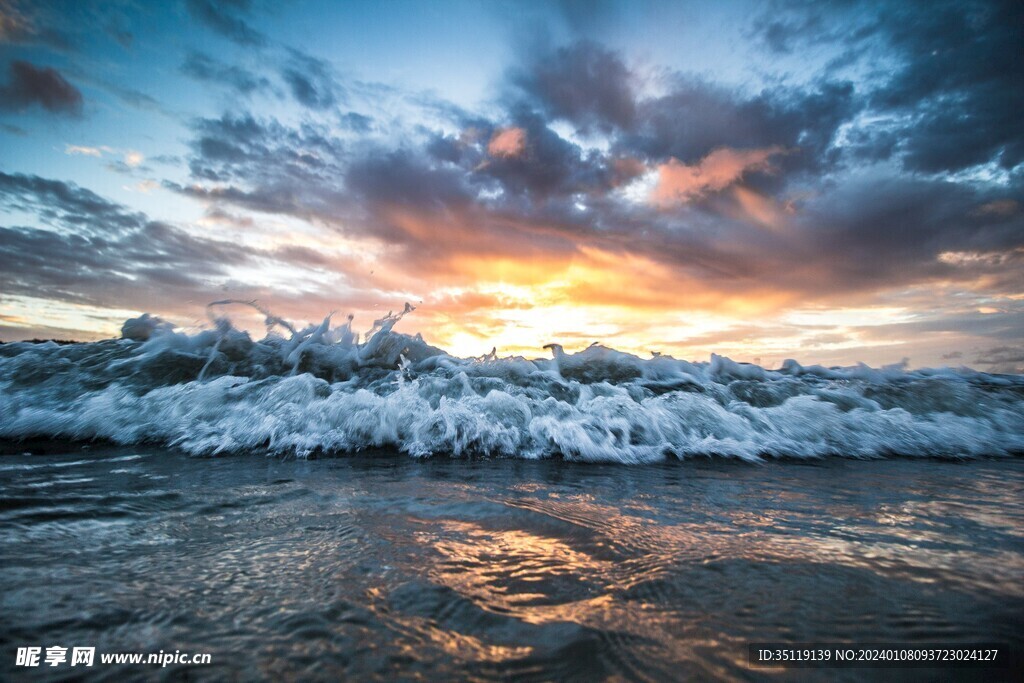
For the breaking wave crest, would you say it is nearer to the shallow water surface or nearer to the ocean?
the ocean

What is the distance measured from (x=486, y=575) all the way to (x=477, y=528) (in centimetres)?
56

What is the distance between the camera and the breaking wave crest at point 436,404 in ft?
15.0

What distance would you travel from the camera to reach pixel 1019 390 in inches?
296

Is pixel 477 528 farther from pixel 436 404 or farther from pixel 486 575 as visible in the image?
pixel 436 404

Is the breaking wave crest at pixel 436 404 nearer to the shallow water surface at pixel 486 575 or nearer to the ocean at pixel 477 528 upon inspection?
the ocean at pixel 477 528

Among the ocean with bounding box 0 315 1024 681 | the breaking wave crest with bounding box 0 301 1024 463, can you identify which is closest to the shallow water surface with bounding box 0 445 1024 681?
the ocean with bounding box 0 315 1024 681

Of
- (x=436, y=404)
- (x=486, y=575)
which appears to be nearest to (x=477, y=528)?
(x=486, y=575)

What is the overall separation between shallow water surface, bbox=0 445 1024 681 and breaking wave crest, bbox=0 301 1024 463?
1390 mm

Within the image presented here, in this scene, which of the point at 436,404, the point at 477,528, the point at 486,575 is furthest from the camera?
the point at 436,404

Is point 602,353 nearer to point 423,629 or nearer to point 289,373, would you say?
point 289,373

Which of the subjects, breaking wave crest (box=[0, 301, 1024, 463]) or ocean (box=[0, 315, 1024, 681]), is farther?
breaking wave crest (box=[0, 301, 1024, 463])

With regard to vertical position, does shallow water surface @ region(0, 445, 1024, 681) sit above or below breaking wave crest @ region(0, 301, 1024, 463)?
below

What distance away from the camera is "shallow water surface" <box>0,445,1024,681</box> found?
1231 mm

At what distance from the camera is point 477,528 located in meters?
2.27
